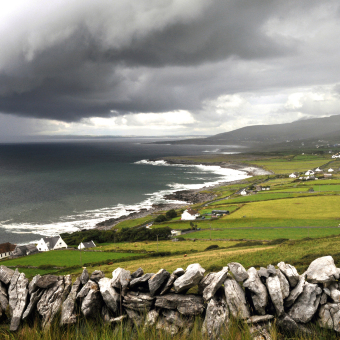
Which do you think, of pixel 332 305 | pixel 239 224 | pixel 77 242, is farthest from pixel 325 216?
pixel 332 305

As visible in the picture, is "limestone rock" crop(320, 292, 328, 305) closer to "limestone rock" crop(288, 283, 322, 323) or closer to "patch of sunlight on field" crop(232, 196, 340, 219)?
"limestone rock" crop(288, 283, 322, 323)

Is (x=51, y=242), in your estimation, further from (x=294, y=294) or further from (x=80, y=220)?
(x=294, y=294)

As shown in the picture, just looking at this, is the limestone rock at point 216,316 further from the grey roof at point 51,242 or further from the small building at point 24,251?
the grey roof at point 51,242

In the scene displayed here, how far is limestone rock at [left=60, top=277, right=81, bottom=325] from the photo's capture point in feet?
23.8

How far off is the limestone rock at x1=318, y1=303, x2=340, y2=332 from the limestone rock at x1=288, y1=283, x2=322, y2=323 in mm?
212

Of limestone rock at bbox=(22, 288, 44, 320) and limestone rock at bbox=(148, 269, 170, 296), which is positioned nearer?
limestone rock at bbox=(22, 288, 44, 320)

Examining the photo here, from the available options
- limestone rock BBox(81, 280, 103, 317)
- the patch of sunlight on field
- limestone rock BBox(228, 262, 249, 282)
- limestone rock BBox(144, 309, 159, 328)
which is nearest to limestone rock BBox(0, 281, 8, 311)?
limestone rock BBox(81, 280, 103, 317)

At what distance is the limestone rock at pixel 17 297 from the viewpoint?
292 inches

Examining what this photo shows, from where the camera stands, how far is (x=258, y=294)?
24.4 feet

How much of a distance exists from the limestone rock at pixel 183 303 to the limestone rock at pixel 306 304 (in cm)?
265

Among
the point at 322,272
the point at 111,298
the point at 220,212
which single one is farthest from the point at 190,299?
the point at 220,212

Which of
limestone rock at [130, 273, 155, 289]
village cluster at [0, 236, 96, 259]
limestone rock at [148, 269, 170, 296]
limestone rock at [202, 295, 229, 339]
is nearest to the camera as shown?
limestone rock at [202, 295, 229, 339]

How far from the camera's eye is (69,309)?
754cm

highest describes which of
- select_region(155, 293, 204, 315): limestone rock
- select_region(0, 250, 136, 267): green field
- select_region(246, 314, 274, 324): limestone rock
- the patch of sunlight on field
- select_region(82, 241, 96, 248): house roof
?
select_region(155, 293, 204, 315): limestone rock
